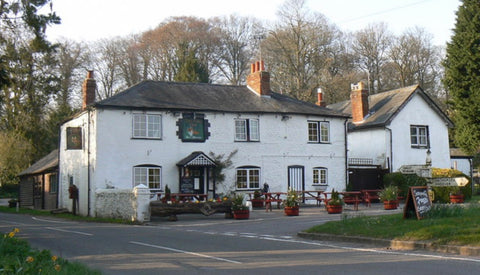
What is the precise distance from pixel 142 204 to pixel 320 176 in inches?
562

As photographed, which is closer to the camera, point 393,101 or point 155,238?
point 155,238

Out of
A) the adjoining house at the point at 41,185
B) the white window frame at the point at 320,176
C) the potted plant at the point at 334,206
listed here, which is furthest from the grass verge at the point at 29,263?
the adjoining house at the point at 41,185

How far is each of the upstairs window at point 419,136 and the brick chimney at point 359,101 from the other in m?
3.52

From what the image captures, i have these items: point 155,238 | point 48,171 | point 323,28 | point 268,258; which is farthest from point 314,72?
point 268,258

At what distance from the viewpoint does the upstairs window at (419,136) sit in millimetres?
40084

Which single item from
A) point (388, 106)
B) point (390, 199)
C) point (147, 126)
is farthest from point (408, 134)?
point (147, 126)

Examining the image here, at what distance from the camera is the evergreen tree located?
40.3 meters

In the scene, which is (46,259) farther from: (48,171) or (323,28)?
(323,28)

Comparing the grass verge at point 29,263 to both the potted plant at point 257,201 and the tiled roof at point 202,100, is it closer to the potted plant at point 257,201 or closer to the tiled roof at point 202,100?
the tiled roof at point 202,100

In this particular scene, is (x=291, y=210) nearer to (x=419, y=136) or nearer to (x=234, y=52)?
(x=419, y=136)

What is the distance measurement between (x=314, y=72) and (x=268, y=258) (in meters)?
42.4

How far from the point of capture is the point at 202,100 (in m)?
33.8

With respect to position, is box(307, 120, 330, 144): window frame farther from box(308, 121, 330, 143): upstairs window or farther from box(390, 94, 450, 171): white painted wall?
box(390, 94, 450, 171): white painted wall

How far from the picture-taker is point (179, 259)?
39.6 feet
